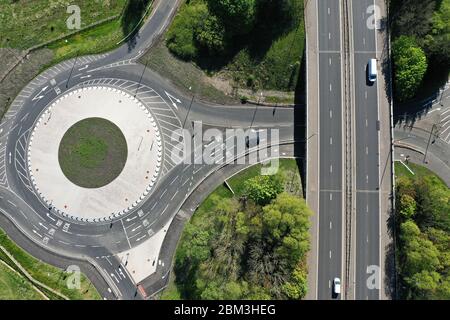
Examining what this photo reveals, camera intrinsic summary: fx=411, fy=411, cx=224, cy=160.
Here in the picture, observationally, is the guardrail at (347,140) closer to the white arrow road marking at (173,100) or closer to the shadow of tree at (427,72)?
the shadow of tree at (427,72)

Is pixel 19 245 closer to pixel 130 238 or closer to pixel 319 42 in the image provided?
pixel 130 238

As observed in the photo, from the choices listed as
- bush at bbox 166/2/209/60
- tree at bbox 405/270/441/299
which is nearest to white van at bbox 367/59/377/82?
bush at bbox 166/2/209/60

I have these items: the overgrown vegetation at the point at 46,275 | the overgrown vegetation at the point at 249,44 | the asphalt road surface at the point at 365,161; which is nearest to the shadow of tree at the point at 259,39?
the overgrown vegetation at the point at 249,44

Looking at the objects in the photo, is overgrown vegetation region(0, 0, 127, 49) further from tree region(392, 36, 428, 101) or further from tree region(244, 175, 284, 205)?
tree region(392, 36, 428, 101)

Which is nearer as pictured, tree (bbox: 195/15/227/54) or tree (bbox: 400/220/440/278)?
tree (bbox: 400/220/440/278)

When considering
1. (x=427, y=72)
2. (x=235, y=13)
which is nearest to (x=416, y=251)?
(x=427, y=72)

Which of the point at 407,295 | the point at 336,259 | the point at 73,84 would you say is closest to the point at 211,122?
the point at 73,84

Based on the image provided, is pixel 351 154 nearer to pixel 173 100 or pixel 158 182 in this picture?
pixel 173 100
